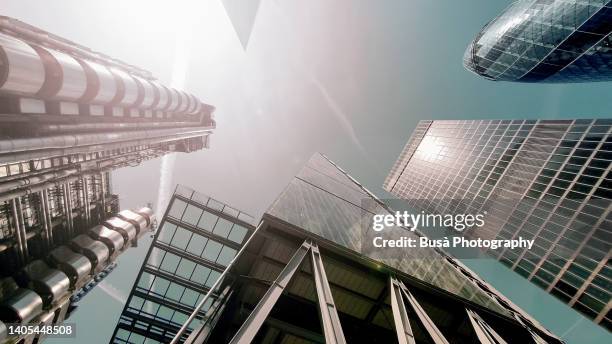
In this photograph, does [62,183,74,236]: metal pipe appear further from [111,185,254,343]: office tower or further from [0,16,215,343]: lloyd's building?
[111,185,254,343]: office tower


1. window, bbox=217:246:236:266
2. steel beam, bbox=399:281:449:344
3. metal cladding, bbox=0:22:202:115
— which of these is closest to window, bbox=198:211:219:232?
window, bbox=217:246:236:266

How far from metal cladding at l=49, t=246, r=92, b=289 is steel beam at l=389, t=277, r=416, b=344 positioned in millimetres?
19853

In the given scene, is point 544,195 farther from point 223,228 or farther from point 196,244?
point 196,244

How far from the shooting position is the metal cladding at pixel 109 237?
22.4 meters

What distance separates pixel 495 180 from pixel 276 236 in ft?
213

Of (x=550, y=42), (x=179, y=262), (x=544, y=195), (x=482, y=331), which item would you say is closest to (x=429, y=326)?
(x=482, y=331)

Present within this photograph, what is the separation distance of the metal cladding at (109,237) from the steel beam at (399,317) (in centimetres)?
2195

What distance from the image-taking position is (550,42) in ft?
170

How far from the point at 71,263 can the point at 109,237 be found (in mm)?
4575

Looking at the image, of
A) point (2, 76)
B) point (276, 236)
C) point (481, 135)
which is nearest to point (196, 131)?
point (2, 76)

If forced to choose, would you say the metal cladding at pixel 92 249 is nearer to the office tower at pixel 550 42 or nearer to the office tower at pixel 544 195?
the office tower at pixel 544 195

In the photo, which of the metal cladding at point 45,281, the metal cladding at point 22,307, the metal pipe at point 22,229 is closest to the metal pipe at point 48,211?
the metal pipe at point 22,229

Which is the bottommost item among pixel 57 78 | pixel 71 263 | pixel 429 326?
pixel 71 263

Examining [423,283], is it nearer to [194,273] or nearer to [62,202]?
[194,273]
